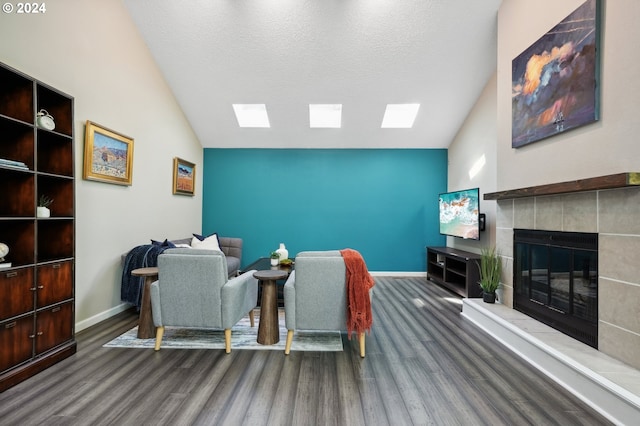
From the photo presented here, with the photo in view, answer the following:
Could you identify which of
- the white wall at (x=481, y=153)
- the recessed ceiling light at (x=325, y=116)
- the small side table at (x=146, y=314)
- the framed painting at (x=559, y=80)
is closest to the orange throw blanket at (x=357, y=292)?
the small side table at (x=146, y=314)

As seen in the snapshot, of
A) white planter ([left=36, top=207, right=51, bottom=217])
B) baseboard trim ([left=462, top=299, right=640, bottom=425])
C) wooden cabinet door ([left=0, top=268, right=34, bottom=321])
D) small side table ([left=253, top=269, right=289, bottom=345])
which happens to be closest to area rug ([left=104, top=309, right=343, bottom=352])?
small side table ([left=253, top=269, right=289, bottom=345])

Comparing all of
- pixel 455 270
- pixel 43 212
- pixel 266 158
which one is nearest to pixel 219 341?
pixel 43 212

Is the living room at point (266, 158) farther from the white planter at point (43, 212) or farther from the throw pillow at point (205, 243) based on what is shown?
the white planter at point (43, 212)

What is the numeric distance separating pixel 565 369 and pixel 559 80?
94.8 inches

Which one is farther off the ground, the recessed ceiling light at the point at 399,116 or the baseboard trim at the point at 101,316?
the recessed ceiling light at the point at 399,116

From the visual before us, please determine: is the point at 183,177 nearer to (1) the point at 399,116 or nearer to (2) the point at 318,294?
(2) the point at 318,294

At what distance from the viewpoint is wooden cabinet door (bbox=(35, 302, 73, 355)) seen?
227 centimetres

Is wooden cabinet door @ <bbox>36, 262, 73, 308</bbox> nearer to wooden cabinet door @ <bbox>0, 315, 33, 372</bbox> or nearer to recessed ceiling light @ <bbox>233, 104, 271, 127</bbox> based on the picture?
wooden cabinet door @ <bbox>0, 315, 33, 372</bbox>

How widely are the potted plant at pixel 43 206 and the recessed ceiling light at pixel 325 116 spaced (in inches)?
162

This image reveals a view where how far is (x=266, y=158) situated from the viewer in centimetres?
617

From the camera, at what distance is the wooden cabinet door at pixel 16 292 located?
6.63 ft

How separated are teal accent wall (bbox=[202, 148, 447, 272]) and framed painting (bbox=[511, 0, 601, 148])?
287cm

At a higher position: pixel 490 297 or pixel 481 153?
pixel 481 153

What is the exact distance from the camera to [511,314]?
3.12m
